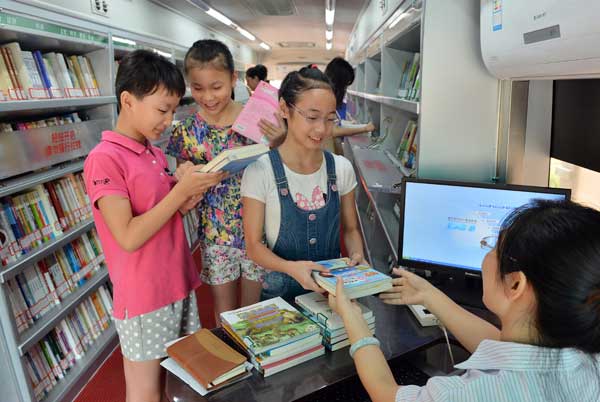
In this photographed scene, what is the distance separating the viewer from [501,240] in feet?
2.95

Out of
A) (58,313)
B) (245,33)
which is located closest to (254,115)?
(58,313)

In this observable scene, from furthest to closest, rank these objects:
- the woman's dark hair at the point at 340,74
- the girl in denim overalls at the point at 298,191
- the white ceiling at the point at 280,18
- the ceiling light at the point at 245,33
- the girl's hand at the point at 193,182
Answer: the ceiling light at the point at 245,33, the white ceiling at the point at 280,18, the woman's dark hair at the point at 340,74, the girl in denim overalls at the point at 298,191, the girl's hand at the point at 193,182

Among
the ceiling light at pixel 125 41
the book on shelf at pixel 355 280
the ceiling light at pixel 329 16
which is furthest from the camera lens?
the ceiling light at pixel 329 16

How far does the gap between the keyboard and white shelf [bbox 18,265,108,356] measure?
168cm

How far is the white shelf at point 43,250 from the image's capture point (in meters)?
2.08

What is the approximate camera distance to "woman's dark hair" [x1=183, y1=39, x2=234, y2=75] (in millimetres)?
1920

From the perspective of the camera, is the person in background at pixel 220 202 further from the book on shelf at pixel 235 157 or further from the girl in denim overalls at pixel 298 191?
the book on shelf at pixel 235 157

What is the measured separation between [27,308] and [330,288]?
1868 millimetres

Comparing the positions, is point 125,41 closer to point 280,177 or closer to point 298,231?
point 280,177

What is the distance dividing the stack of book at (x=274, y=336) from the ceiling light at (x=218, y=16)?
572cm

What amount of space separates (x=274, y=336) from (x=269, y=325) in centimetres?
7

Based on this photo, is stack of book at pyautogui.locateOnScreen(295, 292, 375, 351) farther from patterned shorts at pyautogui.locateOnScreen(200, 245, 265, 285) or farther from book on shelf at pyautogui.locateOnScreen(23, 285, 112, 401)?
book on shelf at pyautogui.locateOnScreen(23, 285, 112, 401)

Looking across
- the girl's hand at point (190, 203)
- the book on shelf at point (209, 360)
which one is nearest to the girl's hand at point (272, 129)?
the girl's hand at point (190, 203)

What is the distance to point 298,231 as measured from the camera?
172 cm
